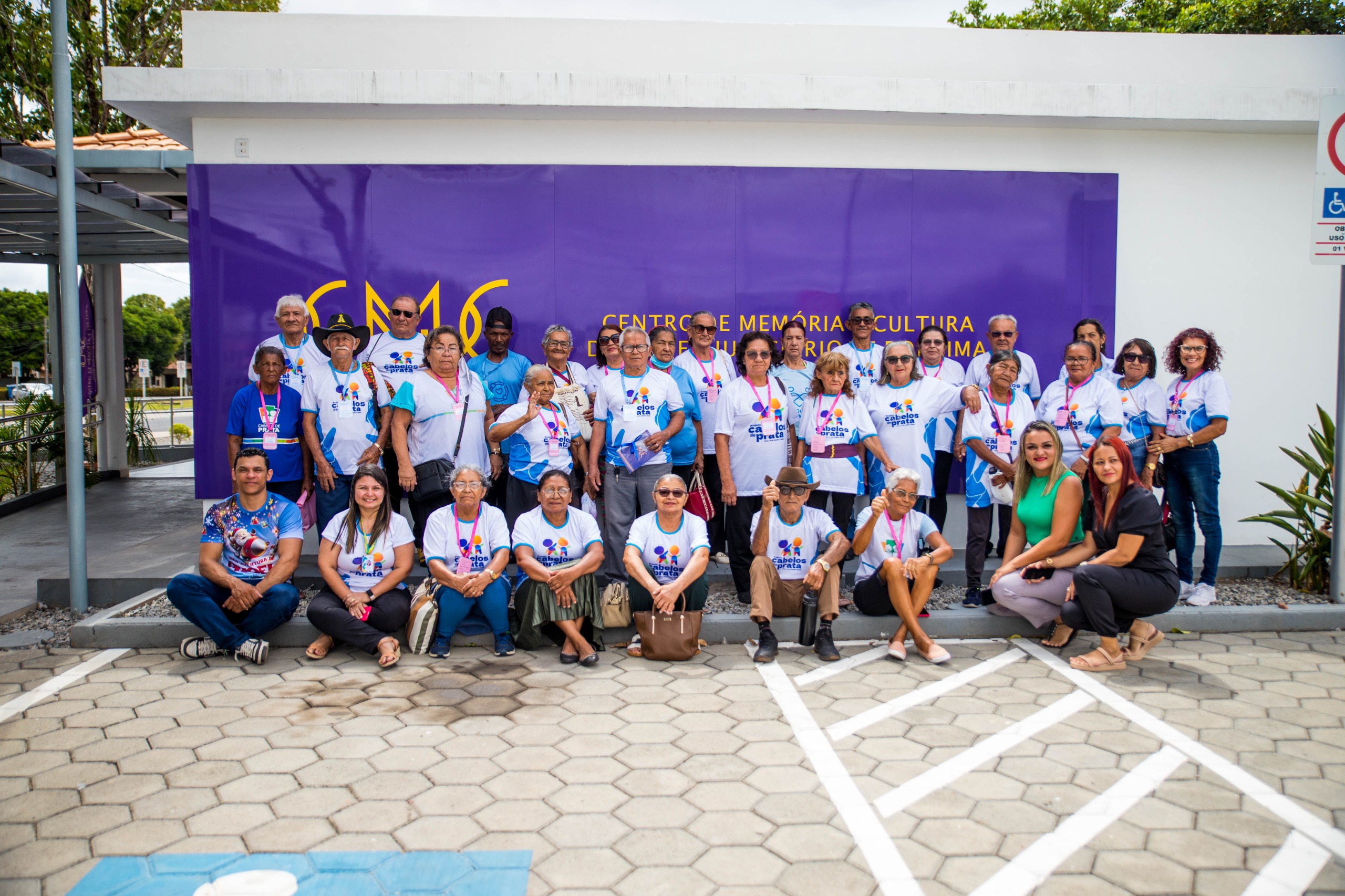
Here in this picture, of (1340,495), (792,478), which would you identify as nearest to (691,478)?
(792,478)

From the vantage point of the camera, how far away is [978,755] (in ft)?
12.0

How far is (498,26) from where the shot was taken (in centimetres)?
702

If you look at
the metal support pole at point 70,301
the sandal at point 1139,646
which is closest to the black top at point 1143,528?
the sandal at point 1139,646

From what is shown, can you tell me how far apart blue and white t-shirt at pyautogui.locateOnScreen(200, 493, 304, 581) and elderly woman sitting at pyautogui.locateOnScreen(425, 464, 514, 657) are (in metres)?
0.84

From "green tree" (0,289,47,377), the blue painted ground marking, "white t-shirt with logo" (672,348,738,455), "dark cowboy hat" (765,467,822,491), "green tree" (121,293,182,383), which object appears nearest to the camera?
the blue painted ground marking

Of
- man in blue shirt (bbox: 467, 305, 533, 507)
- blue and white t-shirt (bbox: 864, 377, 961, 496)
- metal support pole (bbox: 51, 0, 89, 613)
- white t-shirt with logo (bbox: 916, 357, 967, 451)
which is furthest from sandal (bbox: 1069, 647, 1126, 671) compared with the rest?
metal support pole (bbox: 51, 0, 89, 613)

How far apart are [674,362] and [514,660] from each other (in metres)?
2.35

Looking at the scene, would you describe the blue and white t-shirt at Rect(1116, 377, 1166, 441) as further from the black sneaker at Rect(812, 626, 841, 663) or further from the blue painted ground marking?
the blue painted ground marking

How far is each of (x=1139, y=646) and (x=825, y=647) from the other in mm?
1722

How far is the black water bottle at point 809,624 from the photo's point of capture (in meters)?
4.98

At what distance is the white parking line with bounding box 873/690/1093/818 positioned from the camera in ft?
10.8

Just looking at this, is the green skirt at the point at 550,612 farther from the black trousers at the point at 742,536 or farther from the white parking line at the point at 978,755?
the white parking line at the point at 978,755

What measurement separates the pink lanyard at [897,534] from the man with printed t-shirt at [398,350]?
A: 10.2 ft

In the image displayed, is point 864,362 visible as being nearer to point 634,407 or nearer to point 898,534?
point 898,534
